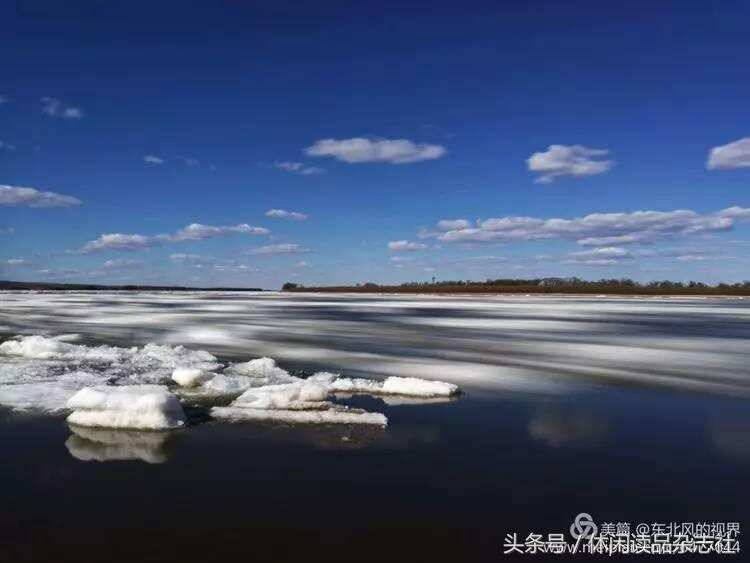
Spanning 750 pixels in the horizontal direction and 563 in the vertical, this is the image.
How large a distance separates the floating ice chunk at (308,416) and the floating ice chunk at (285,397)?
191mm

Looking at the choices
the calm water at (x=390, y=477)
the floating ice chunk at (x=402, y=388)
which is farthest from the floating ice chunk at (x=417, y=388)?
the calm water at (x=390, y=477)

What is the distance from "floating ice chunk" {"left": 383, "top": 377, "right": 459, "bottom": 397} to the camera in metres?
7.94

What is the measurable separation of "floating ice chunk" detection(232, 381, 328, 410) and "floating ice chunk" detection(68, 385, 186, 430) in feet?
3.26

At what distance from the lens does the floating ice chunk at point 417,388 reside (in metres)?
7.94

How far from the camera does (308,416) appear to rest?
6.48m

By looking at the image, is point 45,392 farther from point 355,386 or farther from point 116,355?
point 355,386

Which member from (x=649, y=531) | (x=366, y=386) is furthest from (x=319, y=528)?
(x=366, y=386)

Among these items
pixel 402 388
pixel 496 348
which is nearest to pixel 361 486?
pixel 402 388

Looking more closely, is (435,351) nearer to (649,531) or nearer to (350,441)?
(350,441)

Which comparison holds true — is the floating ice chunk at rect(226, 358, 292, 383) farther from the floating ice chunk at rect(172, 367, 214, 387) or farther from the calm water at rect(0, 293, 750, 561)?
the calm water at rect(0, 293, 750, 561)

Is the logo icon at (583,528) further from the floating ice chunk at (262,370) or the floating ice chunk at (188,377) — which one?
the floating ice chunk at (188,377)

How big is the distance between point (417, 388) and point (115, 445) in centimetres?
401

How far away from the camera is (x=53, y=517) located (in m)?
3.84

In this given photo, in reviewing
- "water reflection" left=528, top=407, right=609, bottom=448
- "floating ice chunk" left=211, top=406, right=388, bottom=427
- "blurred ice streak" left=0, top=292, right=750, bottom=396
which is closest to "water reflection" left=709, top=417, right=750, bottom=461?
"water reflection" left=528, top=407, right=609, bottom=448
